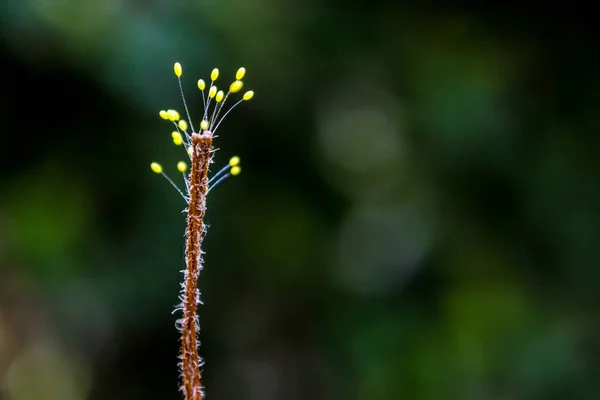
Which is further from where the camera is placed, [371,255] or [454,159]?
[371,255]

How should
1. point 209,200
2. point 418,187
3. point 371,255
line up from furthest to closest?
point 371,255
point 418,187
point 209,200

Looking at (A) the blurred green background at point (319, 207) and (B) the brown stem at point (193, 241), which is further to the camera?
(A) the blurred green background at point (319, 207)

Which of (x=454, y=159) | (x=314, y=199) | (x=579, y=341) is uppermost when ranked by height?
(x=454, y=159)

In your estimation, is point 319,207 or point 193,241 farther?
point 319,207

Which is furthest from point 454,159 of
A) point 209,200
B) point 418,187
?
point 209,200

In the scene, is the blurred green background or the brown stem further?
the blurred green background

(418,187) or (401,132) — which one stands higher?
(401,132)

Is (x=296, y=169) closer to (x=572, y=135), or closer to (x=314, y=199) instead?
(x=314, y=199)

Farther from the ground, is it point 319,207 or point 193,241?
point 319,207
